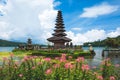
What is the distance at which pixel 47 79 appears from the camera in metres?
12.0

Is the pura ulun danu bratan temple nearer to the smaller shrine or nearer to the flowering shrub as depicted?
the smaller shrine

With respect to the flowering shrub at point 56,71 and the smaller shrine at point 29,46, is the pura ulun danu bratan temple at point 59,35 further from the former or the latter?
the flowering shrub at point 56,71

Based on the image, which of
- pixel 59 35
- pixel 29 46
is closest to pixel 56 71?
pixel 59 35

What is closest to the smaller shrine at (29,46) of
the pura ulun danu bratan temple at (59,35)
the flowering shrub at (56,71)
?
the pura ulun danu bratan temple at (59,35)

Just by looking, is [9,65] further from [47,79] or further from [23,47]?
[23,47]

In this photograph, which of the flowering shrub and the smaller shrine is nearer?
the flowering shrub

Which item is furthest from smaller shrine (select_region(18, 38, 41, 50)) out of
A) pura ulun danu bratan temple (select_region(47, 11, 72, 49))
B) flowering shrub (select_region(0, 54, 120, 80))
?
flowering shrub (select_region(0, 54, 120, 80))

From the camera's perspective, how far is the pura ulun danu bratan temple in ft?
272

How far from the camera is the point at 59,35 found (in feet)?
278

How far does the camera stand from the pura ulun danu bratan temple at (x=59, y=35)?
82812 millimetres

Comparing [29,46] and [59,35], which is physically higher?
[59,35]

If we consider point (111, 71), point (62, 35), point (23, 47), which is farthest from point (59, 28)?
point (111, 71)

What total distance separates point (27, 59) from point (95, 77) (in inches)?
134

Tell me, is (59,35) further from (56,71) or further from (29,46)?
(56,71)
